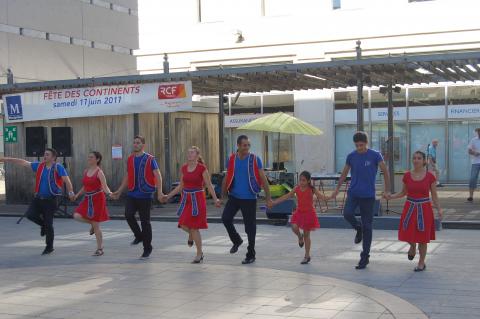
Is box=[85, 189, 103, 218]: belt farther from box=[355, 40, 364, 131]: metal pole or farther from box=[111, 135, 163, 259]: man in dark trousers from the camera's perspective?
box=[355, 40, 364, 131]: metal pole

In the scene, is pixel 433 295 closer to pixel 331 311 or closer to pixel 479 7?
pixel 331 311

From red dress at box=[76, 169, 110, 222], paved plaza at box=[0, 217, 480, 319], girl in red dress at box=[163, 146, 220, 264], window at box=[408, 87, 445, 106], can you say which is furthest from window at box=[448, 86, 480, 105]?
red dress at box=[76, 169, 110, 222]

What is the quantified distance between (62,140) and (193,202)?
8664 millimetres

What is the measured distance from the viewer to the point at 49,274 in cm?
985

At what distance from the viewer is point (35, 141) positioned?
18438 mm

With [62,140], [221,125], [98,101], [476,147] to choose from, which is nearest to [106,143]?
[98,101]

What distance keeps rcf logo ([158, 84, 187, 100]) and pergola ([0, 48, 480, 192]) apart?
0.19 meters

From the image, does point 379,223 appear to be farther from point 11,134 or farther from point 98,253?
point 11,134

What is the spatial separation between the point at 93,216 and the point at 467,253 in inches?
218

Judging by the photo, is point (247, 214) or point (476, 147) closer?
point (247, 214)

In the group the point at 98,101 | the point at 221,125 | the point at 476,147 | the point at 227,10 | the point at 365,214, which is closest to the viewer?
the point at 365,214

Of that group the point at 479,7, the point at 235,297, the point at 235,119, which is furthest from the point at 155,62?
the point at 235,297

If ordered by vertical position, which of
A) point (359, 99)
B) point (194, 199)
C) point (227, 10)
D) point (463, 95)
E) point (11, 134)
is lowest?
point (194, 199)

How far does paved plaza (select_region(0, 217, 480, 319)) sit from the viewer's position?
749cm
